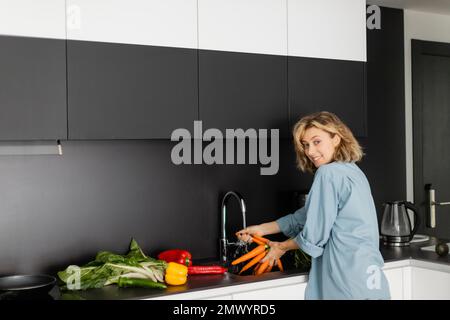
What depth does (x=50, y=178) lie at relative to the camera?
2.92m

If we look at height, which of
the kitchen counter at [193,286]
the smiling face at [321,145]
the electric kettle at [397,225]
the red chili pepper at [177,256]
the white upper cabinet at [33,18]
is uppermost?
the white upper cabinet at [33,18]

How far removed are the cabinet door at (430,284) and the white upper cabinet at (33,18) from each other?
204 centimetres

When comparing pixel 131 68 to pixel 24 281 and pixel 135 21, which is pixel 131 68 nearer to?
pixel 135 21

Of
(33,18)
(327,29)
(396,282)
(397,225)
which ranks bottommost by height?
(396,282)

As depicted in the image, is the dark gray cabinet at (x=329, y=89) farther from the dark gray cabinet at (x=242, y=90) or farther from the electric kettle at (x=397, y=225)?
the electric kettle at (x=397, y=225)

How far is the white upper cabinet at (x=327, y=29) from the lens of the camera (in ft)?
10.4

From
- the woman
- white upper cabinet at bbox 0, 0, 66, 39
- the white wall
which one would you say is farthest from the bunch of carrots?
the white wall

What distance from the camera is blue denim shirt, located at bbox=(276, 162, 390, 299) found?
101 inches

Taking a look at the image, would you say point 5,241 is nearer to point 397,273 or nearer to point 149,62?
point 149,62

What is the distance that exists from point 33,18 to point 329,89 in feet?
5.09

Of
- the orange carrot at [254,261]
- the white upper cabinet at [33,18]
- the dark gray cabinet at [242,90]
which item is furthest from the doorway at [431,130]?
the white upper cabinet at [33,18]

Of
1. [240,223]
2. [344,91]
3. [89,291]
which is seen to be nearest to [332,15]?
[344,91]

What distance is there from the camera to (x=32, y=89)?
8.16 feet

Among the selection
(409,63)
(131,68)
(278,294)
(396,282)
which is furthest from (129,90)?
(409,63)
